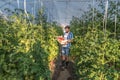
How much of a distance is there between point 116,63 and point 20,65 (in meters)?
1.93

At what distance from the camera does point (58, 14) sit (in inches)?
895

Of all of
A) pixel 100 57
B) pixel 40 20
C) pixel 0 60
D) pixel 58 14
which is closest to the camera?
pixel 0 60

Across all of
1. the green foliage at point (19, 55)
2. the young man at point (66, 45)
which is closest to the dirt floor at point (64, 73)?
the young man at point (66, 45)

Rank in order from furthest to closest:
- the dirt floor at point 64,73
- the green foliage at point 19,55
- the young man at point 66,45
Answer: the young man at point 66,45 < the dirt floor at point 64,73 < the green foliage at point 19,55

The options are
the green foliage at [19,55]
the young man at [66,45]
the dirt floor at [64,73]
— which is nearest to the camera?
the green foliage at [19,55]

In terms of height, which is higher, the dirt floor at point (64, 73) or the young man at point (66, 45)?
the young man at point (66, 45)

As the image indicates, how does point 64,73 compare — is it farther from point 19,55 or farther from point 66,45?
point 19,55

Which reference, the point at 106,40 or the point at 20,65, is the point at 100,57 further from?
the point at 20,65

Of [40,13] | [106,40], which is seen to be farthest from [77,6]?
[106,40]

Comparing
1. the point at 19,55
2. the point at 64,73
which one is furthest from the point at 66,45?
the point at 19,55

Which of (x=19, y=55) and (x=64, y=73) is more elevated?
(x=19, y=55)

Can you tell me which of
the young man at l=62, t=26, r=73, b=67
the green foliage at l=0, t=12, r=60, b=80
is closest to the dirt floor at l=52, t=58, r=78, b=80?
the young man at l=62, t=26, r=73, b=67

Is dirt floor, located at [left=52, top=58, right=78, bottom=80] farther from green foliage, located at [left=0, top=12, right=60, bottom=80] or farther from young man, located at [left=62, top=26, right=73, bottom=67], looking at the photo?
green foliage, located at [left=0, top=12, right=60, bottom=80]

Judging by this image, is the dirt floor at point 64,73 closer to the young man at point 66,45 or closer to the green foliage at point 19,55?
the young man at point 66,45
